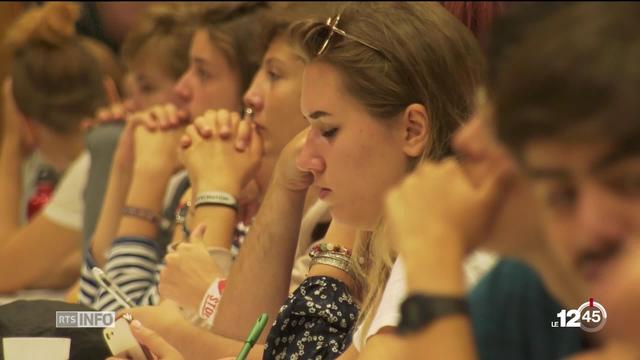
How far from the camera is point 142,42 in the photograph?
2832 millimetres

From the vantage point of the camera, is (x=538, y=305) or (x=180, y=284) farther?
(x=180, y=284)

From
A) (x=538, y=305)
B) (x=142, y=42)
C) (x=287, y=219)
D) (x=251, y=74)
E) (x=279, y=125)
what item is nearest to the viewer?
(x=538, y=305)

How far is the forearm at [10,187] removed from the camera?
3.19 meters

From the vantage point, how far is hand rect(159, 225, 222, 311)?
2.00m

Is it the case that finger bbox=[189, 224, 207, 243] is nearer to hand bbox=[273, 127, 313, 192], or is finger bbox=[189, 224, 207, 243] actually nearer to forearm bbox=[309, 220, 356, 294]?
hand bbox=[273, 127, 313, 192]

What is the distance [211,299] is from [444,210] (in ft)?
3.10

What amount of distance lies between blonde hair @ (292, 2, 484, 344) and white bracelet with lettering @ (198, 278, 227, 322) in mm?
361

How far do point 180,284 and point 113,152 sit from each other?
37.6 inches

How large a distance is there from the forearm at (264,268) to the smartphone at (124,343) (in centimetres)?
30

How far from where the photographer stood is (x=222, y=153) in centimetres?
217

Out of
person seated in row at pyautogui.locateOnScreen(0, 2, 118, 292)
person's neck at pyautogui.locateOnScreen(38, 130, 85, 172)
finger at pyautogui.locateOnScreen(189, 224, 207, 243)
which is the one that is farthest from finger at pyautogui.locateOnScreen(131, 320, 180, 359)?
person's neck at pyautogui.locateOnScreen(38, 130, 85, 172)

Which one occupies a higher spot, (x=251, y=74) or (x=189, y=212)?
(x=251, y=74)

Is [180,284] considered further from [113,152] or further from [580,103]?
[580,103]

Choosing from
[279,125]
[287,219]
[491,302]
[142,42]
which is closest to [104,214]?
[142,42]
